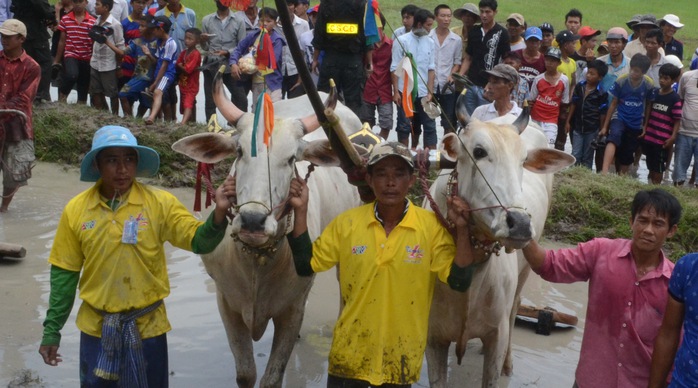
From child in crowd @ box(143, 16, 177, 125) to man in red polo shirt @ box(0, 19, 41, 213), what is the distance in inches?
104

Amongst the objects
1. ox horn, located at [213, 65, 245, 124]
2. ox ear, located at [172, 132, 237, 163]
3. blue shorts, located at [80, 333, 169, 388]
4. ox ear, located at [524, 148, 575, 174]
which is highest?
ox horn, located at [213, 65, 245, 124]

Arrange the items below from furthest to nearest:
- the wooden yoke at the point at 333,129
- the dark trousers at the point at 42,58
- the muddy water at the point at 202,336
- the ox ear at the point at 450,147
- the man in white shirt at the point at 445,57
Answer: the dark trousers at the point at 42,58 < the man in white shirt at the point at 445,57 < the muddy water at the point at 202,336 < the ox ear at the point at 450,147 < the wooden yoke at the point at 333,129

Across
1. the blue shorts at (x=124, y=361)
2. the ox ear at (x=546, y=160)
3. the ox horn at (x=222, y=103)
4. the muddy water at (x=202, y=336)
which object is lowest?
the muddy water at (x=202, y=336)

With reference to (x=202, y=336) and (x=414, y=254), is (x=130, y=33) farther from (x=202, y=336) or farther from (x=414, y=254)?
(x=414, y=254)

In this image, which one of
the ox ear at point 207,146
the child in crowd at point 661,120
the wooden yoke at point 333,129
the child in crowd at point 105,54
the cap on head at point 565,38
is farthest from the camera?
the child in crowd at point 105,54

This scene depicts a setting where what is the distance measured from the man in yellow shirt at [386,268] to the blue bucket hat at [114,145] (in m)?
0.87

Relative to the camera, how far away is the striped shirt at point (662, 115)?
1090 cm

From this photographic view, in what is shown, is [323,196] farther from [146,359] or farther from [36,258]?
[36,258]

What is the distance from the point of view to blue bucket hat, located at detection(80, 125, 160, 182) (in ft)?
14.7

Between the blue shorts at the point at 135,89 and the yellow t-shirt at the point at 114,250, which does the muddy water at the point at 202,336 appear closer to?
the yellow t-shirt at the point at 114,250

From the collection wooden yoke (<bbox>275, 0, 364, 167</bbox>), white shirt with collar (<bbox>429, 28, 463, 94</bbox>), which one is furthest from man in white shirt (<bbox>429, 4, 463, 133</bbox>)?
wooden yoke (<bbox>275, 0, 364, 167</bbox>)

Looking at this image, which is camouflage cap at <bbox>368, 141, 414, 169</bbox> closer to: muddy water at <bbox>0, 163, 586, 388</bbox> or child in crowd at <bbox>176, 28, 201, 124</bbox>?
muddy water at <bbox>0, 163, 586, 388</bbox>

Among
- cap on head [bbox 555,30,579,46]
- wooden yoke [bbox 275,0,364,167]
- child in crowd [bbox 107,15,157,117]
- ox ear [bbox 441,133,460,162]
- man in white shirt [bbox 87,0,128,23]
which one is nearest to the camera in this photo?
wooden yoke [bbox 275,0,364,167]

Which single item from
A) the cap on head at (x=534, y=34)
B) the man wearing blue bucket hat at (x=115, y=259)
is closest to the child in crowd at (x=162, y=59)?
the cap on head at (x=534, y=34)
